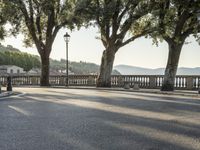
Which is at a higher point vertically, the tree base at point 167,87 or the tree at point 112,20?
the tree at point 112,20

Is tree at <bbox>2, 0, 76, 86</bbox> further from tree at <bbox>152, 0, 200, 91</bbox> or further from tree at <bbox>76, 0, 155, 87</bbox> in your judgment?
tree at <bbox>152, 0, 200, 91</bbox>

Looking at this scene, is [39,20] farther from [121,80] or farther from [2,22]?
[121,80]

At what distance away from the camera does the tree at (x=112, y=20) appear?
32969 mm

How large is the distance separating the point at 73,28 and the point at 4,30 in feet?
23.0

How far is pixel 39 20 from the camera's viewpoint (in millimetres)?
40500

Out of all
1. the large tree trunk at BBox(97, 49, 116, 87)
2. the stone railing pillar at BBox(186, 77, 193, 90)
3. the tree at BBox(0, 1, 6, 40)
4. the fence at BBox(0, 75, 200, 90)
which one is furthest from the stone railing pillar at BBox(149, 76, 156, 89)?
the tree at BBox(0, 1, 6, 40)

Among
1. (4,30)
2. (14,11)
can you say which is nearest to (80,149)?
(14,11)

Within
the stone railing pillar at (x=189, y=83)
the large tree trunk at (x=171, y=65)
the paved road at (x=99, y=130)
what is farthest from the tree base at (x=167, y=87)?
the paved road at (x=99, y=130)

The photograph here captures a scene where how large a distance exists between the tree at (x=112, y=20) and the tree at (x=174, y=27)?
183cm

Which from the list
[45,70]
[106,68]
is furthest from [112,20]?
[45,70]

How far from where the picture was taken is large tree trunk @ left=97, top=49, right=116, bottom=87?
116ft

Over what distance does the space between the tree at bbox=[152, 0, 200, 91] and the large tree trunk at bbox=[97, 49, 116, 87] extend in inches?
Answer: 205

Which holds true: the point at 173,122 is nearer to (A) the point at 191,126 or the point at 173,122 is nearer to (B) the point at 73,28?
(A) the point at 191,126

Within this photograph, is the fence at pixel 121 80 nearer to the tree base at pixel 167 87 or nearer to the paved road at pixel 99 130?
the tree base at pixel 167 87
